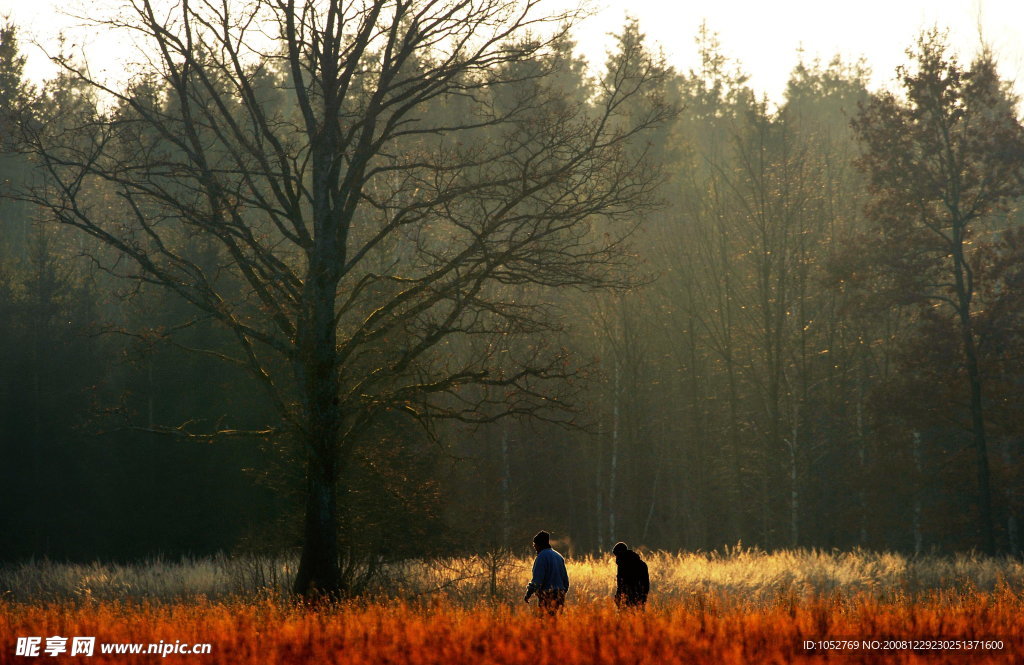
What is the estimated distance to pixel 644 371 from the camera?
4228 centimetres

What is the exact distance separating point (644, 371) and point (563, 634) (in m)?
34.8

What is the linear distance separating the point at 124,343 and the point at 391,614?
2941 cm

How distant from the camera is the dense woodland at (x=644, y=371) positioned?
62.5ft

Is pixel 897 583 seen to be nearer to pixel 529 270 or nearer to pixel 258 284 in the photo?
pixel 529 270

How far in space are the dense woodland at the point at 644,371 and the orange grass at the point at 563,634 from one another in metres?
5.57

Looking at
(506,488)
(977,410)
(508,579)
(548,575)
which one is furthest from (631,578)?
(506,488)

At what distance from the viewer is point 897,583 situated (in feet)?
57.2

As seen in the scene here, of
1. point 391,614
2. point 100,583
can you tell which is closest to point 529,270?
point 391,614

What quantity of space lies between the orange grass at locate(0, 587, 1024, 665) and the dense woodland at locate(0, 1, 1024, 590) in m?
5.57

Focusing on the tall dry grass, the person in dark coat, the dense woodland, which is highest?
the dense woodland

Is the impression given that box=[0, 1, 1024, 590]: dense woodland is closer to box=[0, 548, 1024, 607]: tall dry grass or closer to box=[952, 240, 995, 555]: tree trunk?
box=[952, 240, 995, 555]: tree trunk

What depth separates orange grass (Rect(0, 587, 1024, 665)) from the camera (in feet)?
23.6

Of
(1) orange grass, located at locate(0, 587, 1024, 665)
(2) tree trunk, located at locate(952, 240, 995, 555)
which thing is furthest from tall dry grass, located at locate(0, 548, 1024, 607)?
(1) orange grass, located at locate(0, 587, 1024, 665)

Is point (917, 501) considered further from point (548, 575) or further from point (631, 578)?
point (548, 575)
